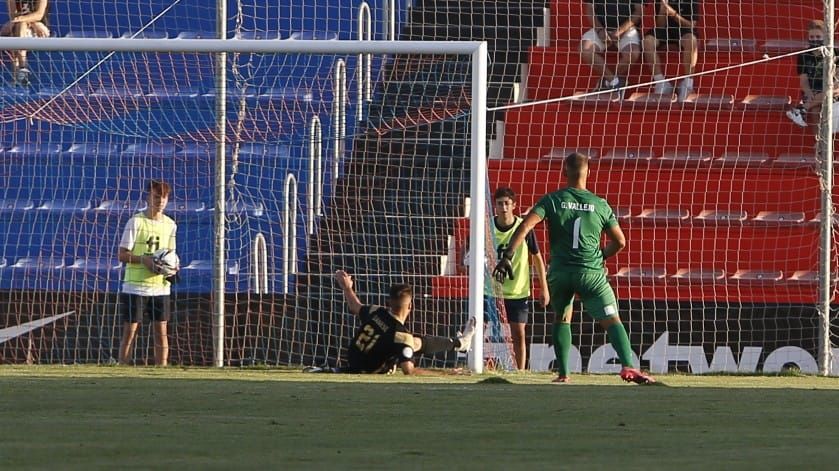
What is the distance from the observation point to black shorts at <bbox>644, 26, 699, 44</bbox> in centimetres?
1591

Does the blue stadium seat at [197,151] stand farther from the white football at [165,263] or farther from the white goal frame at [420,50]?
the white goal frame at [420,50]

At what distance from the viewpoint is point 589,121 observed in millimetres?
15734

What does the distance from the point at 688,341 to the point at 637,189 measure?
1798 mm

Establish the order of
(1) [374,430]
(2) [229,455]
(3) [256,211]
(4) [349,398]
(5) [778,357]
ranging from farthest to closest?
(3) [256,211]
(5) [778,357]
(4) [349,398]
(1) [374,430]
(2) [229,455]

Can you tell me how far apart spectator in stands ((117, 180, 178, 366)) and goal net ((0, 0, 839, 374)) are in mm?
824

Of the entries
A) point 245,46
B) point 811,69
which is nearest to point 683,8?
point 811,69

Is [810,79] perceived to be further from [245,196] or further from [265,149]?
[245,196]

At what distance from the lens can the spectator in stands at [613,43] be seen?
15.9m

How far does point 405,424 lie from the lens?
670 centimetres

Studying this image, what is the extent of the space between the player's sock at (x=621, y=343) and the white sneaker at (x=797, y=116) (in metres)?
5.43

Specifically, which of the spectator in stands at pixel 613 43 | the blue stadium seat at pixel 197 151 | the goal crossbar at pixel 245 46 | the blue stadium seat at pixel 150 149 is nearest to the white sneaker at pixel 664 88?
the spectator in stands at pixel 613 43

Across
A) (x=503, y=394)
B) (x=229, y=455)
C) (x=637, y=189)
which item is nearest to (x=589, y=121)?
(x=637, y=189)

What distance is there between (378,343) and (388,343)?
79 mm

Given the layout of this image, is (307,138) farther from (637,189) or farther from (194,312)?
(637,189)
